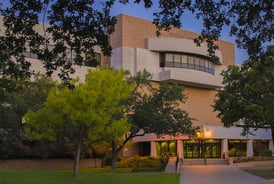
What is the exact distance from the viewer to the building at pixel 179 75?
5203 cm

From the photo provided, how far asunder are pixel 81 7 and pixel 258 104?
20834 millimetres

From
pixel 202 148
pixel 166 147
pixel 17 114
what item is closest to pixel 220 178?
pixel 17 114

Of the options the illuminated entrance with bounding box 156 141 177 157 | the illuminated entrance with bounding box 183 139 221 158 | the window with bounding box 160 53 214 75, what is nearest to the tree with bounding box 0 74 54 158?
the illuminated entrance with bounding box 156 141 177 157

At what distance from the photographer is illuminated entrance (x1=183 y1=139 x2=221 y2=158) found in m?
52.1

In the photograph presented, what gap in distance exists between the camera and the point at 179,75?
183 feet

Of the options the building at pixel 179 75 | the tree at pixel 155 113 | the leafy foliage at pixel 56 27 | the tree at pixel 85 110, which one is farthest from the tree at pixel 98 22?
the building at pixel 179 75

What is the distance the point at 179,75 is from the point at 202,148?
10659mm

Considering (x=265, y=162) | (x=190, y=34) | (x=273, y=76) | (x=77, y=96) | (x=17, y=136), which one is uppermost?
(x=190, y=34)

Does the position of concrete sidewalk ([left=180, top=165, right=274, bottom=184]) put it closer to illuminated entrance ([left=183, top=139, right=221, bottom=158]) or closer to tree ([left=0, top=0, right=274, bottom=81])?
tree ([left=0, top=0, right=274, bottom=81])

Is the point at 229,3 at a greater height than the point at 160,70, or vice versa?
the point at 160,70

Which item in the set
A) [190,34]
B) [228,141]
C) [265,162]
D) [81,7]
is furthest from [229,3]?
[190,34]

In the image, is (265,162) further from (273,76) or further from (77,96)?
(77,96)

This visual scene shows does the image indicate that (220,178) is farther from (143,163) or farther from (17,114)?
(17,114)

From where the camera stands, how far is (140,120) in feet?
127
